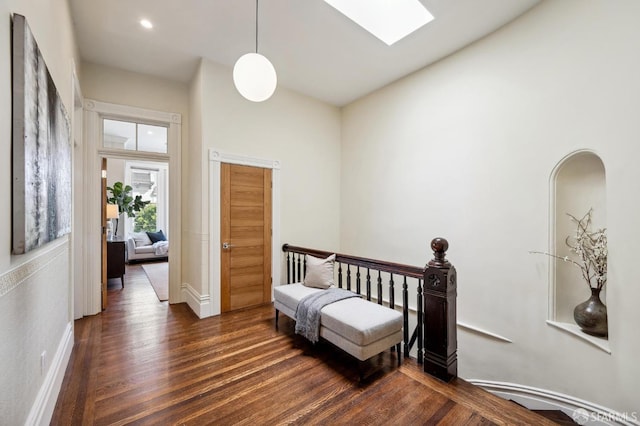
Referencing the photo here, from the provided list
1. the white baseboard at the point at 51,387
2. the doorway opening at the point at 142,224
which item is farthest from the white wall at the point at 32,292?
the doorway opening at the point at 142,224

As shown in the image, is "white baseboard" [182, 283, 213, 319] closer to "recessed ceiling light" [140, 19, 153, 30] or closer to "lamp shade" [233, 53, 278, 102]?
"lamp shade" [233, 53, 278, 102]

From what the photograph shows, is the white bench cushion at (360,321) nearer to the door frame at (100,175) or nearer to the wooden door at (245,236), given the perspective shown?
the wooden door at (245,236)

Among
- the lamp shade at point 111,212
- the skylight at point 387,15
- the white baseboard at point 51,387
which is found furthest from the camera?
the lamp shade at point 111,212

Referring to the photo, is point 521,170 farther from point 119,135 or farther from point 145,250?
point 145,250

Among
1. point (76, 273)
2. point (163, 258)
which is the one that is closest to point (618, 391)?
point (76, 273)

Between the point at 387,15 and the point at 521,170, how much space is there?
2.20 m

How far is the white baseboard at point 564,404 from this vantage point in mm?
2055

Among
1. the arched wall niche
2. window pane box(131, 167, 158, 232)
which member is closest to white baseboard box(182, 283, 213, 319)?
the arched wall niche

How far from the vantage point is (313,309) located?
2.55m

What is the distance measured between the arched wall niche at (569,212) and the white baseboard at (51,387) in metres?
3.89

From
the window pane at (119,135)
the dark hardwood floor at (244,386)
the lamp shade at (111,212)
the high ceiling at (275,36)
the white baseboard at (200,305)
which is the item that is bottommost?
the dark hardwood floor at (244,386)

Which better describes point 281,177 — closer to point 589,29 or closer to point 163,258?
point 589,29

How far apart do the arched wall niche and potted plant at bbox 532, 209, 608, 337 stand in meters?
0.06

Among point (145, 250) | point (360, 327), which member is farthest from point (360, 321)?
point (145, 250)
